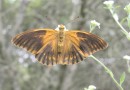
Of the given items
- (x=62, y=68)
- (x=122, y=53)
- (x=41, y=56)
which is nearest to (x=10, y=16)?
(x=62, y=68)

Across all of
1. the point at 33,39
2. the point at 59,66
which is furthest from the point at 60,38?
the point at 59,66

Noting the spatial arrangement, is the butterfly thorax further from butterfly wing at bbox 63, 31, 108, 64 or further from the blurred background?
the blurred background

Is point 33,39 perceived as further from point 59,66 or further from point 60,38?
point 59,66

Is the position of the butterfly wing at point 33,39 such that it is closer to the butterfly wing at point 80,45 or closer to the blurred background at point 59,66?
the butterfly wing at point 80,45

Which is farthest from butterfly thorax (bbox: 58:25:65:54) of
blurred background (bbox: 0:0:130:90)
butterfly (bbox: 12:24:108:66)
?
blurred background (bbox: 0:0:130:90)

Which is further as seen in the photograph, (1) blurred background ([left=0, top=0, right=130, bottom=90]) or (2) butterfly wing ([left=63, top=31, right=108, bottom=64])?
(1) blurred background ([left=0, top=0, right=130, bottom=90])

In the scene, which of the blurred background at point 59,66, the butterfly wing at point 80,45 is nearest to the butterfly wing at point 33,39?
the butterfly wing at point 80,45

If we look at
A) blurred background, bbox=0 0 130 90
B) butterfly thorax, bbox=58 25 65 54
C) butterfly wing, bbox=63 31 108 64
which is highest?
blurred background, bbox=0 0 130 90
